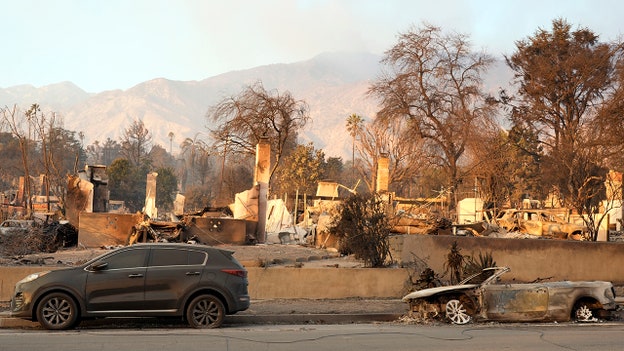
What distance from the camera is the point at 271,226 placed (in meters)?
37.7

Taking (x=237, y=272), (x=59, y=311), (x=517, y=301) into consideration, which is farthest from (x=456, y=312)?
(x=59, y=311)

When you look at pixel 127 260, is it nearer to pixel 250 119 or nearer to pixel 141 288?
pixel 141 288

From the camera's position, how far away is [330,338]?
1319 cm

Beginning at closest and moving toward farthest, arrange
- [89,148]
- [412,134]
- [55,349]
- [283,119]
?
[55,349], [283,119], [412,134], [89,148]

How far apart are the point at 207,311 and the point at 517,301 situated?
21.6 ft

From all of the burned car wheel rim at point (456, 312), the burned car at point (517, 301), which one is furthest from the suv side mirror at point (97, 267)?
the burned car wheel rim at point (456, 312)

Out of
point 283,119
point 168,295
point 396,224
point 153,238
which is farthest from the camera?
point 283,119

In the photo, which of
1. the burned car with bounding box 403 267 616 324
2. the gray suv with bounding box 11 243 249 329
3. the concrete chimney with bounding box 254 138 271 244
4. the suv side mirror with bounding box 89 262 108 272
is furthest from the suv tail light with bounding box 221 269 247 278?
the concrete chimney with bounding box 254 138 271 244

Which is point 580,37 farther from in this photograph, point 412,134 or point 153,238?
point 153,238

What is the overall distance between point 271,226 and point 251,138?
51.0 ft

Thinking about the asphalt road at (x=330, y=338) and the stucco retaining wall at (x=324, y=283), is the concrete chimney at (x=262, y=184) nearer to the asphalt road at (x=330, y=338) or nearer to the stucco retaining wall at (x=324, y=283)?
the stucco retaining wall at (x=324, y=283)

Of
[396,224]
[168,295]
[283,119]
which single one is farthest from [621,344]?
[283,119]

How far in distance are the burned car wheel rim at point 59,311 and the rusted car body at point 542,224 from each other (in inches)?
919

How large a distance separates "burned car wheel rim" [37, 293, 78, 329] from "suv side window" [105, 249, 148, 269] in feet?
3.34
